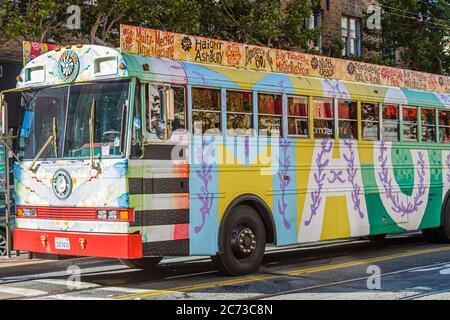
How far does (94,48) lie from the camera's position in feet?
33.7

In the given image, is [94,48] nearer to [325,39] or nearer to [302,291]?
[302,291]

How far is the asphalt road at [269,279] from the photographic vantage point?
9.41 meters

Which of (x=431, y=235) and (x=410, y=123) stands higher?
(x=410, y=123)

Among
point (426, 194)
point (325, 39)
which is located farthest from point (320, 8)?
point (426, 194)

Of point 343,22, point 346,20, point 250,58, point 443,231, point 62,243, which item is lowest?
point 443,231

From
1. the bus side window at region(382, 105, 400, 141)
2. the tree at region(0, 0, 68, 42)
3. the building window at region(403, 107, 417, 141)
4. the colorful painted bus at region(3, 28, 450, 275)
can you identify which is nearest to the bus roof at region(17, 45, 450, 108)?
the colorful painted bus at region(3, 28, 450, 275)

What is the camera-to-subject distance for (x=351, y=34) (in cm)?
3569

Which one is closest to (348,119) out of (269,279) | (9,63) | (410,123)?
(410,123)

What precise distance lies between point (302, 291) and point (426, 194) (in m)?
6.25

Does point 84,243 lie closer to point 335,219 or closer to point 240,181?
point 240,181

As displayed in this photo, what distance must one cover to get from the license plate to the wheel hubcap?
7.48 feet

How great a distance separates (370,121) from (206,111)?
13.0 feet

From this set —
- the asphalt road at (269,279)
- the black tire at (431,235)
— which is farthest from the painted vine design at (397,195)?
the black tire at (431,235)
